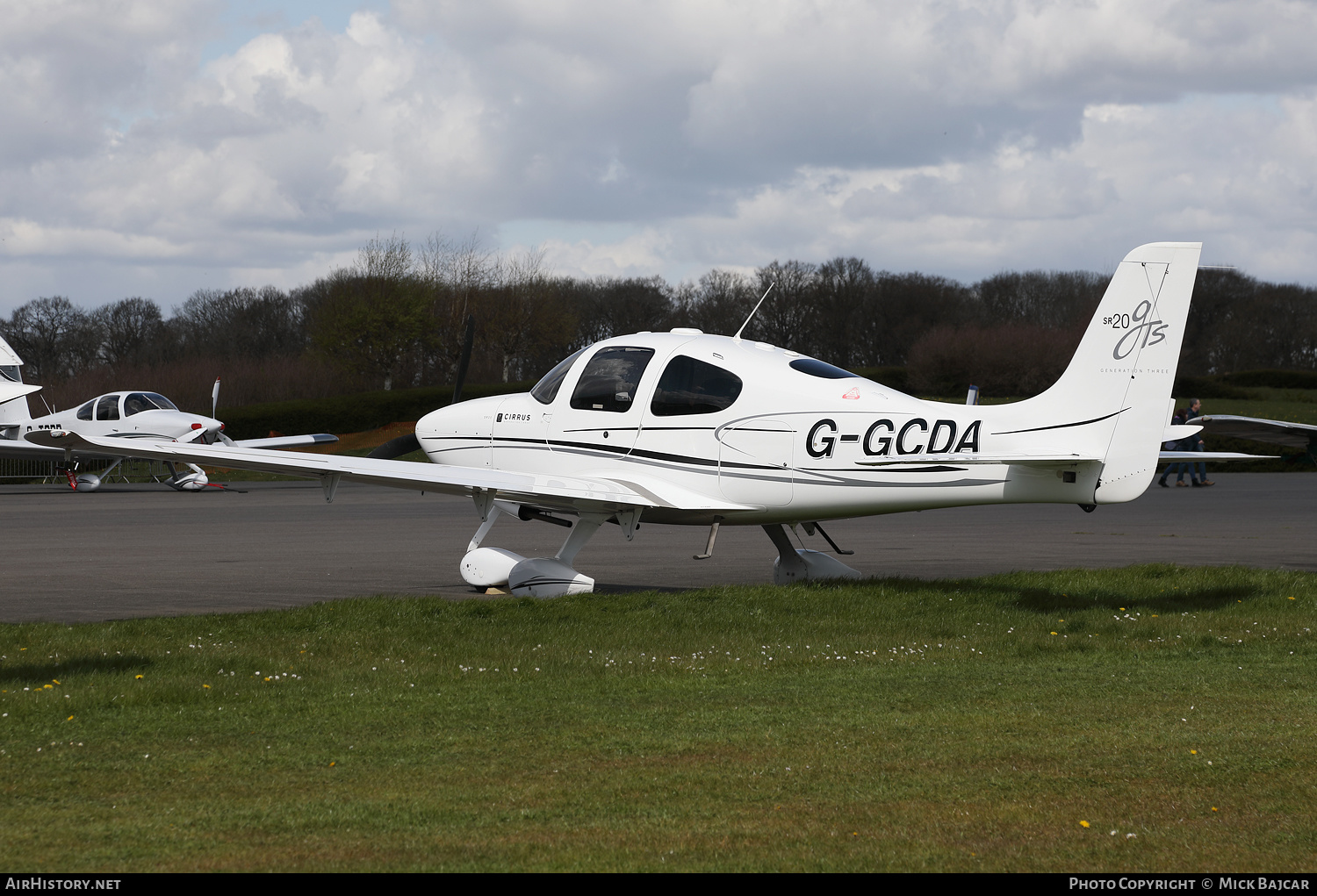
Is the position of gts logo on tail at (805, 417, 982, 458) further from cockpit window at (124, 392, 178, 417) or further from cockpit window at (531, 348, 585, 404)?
cockpit window at (124, 392, 178, 417)

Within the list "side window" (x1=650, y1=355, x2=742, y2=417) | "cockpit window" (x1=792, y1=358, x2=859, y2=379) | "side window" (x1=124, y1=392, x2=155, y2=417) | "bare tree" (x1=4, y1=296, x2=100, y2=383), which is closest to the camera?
"cockpit window" (x1=792, y1=358, x2=859, y2=379)

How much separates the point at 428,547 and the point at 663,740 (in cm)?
1227

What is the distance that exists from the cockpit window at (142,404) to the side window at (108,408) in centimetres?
28

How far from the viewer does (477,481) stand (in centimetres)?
1144

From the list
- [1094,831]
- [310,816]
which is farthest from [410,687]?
[1094,831]

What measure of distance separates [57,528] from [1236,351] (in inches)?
3281

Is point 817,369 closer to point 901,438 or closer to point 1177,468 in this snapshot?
point 901,438

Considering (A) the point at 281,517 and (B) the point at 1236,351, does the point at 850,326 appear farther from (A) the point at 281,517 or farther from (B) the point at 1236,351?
(A) the point at 281,517

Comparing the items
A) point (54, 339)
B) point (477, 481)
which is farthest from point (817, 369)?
point (54, 339)

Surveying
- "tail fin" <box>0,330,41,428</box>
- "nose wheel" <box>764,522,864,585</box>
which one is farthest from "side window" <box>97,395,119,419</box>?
"nose wheel" <box>764,522,864,585</box>

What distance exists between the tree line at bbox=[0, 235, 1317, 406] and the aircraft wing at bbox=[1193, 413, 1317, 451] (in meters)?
50.2

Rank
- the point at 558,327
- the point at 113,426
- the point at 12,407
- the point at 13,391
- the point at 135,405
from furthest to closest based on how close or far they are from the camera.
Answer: the point at 558,327 < the point at 12,407 < the point at 13,391 < the point at 135,405 < the point at 113,426

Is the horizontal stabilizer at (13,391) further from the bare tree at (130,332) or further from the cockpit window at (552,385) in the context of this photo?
the bare tree at (130,332)

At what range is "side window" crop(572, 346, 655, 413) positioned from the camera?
39.3 feet
